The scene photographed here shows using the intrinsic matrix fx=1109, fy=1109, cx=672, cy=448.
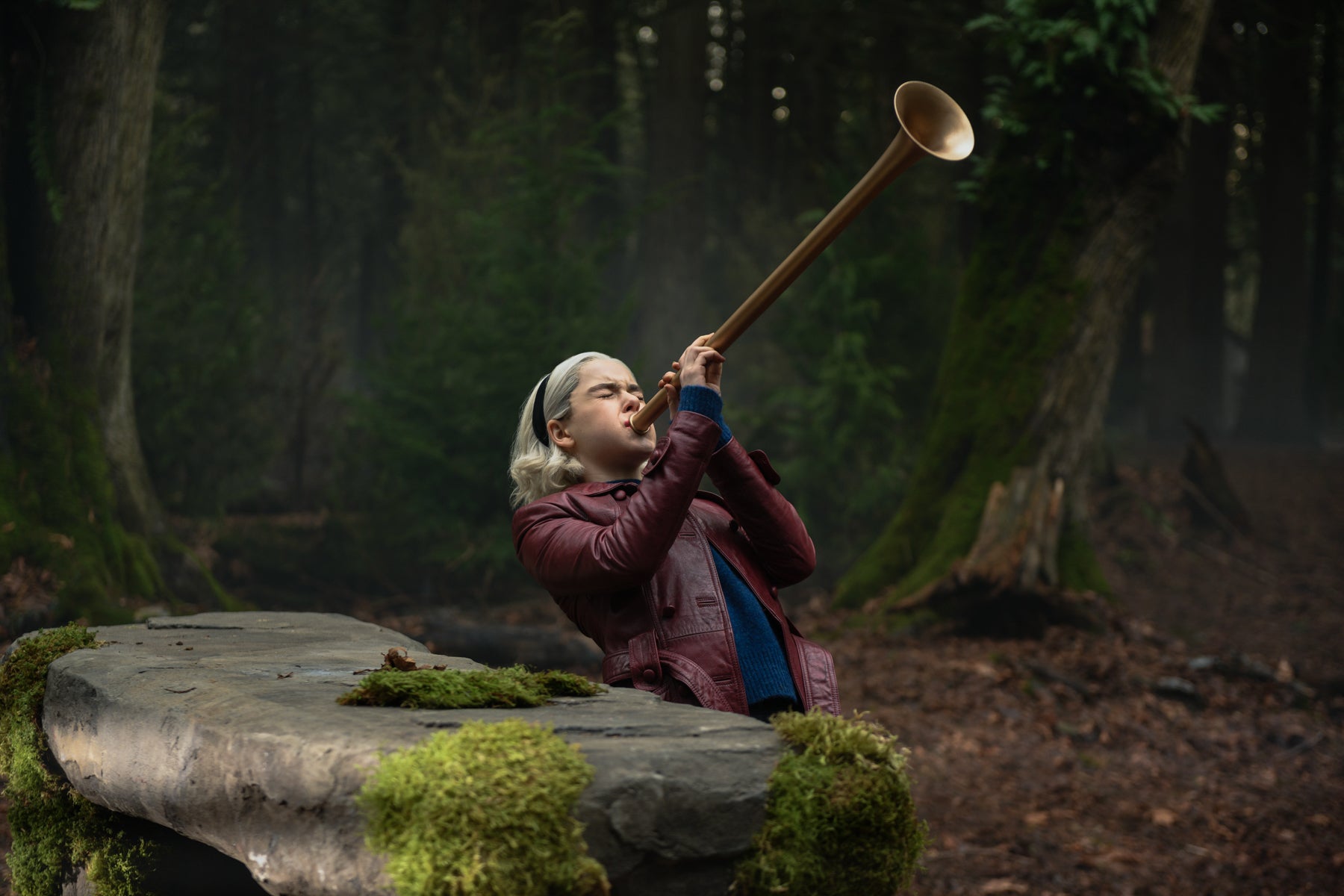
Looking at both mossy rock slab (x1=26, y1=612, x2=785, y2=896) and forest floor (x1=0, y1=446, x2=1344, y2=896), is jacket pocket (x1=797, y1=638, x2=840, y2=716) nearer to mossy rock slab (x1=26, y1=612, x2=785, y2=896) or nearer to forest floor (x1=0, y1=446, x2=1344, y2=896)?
mossy rock slab (x1=26, y1=612, x2=785, y2=896)

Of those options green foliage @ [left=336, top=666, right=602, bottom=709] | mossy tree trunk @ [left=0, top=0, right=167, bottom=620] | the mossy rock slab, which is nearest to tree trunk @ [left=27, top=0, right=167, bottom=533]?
mossy tree trunk @ [left=0, top=0, right=167, bottom=620]

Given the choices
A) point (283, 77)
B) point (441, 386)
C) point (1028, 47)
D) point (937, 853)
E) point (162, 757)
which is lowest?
point (937, 853)

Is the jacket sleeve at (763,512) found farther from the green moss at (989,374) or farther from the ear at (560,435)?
the green moss at (989,374)

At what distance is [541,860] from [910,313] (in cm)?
1069

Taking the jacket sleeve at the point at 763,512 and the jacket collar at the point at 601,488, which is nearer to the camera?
the jacket sleeve at the point at 763,512

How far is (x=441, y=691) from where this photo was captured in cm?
253

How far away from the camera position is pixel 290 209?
925 inches

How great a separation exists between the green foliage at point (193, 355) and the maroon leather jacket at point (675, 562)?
25.8 ft

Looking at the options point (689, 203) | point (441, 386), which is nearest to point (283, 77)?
point (689, 203)

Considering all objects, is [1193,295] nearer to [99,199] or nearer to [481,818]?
[99,199]

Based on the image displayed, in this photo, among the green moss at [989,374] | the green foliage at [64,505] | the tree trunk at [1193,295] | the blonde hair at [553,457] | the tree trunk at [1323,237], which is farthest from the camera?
the tree trunk at [1193,295]

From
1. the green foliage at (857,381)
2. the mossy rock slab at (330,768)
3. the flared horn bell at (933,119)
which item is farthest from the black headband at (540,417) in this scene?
the green foliage at (857,381)

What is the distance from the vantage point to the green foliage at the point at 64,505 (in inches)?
257

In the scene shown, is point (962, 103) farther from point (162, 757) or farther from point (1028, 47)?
point (162, 757)
